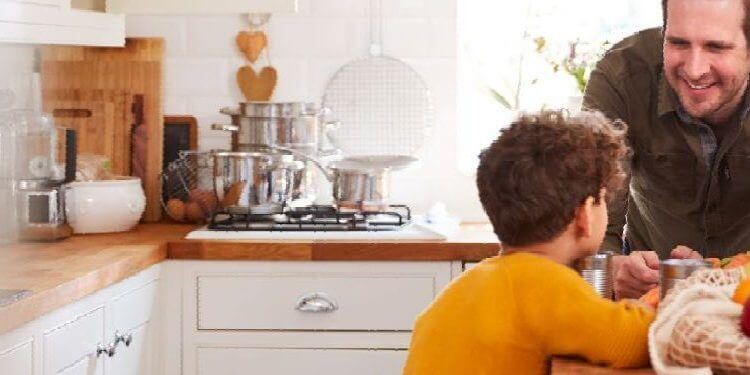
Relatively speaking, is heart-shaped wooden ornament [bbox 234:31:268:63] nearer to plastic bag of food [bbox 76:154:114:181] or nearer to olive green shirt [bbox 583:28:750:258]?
plastic bag of food [bbox 76:154:114:181]

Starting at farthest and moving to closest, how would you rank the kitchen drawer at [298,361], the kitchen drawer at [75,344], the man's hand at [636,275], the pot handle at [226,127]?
the pot handle at [226,127] < the kitchen drawer at [298,361] < the kitchen drawer at [75,344] < the man's hand at [636,275]

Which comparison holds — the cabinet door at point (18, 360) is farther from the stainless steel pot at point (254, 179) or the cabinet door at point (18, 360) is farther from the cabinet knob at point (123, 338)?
the stainless steel pot at point (254, 179)

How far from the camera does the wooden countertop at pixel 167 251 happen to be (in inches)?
121

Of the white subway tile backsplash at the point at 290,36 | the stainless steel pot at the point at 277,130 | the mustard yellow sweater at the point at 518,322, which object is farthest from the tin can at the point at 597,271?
the white subway tile backsplash at the point at 290,36

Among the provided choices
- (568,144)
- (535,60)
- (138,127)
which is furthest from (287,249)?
(568,144)

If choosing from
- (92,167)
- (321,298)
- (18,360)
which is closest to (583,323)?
(18,360)

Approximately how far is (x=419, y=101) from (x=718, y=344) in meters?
2.93

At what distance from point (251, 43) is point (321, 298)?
102cm

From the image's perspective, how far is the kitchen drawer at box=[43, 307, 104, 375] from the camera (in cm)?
277

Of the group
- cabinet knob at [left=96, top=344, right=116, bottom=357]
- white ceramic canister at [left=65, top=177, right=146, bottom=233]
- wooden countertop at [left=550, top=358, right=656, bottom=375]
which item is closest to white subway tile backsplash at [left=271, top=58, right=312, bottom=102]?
white ceramic canister at [left=65, top=177, right=146, bottom=233]

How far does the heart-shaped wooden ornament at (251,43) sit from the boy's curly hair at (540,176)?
2262mm

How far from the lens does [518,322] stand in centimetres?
180

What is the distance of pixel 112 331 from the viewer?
3184mm

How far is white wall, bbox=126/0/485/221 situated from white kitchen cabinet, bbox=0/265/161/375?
895mm
